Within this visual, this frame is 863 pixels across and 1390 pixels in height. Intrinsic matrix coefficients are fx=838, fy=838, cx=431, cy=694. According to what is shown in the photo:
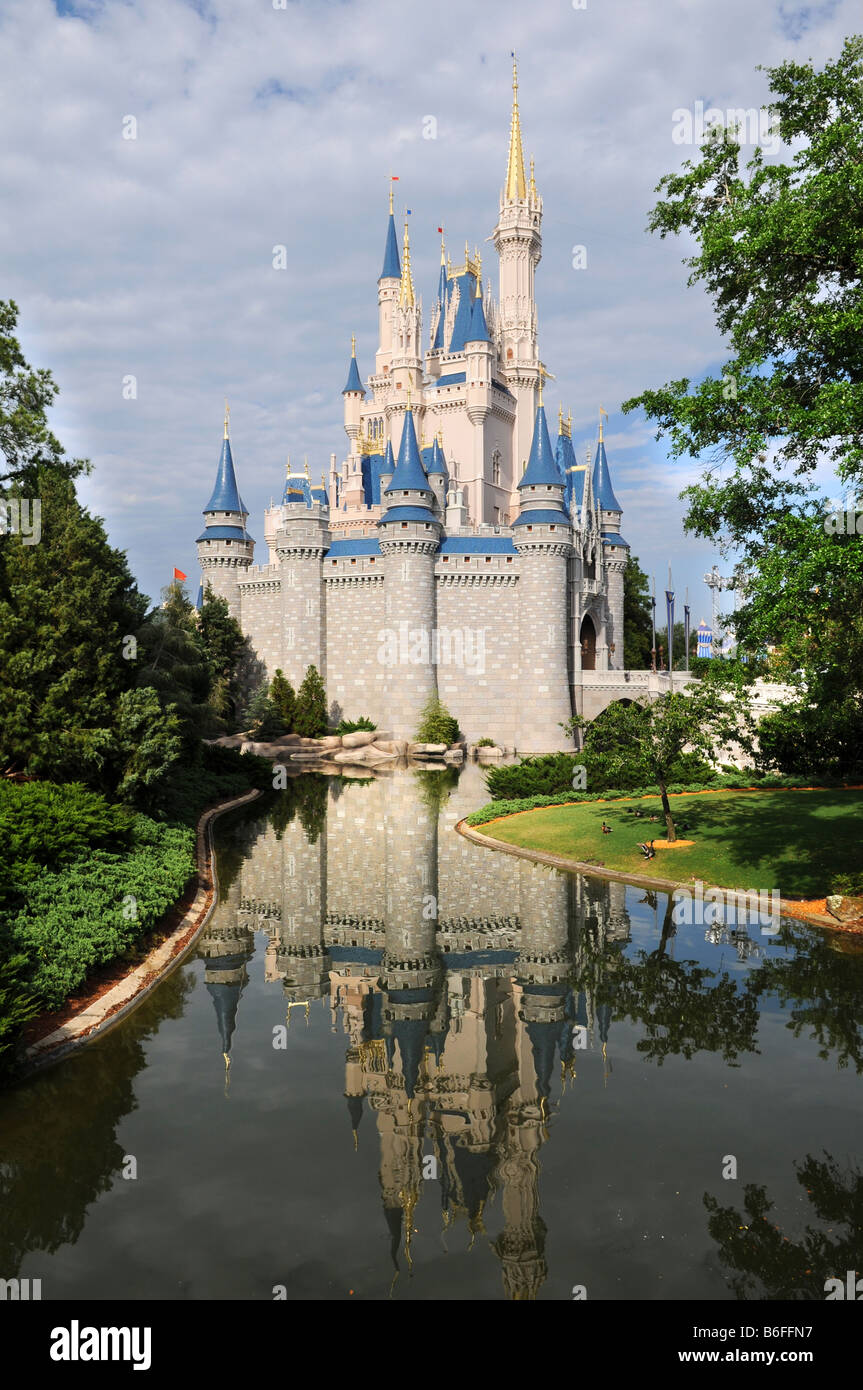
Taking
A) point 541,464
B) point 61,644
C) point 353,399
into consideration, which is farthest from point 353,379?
point 61,644

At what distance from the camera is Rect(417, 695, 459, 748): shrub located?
44562 mm

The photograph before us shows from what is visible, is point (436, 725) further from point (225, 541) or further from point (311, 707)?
point (225, 541)

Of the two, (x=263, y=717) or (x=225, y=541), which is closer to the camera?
(x=263, y=717)

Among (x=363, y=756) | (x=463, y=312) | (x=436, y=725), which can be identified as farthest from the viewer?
(x=463, y=312)

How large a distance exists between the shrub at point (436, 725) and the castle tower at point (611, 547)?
13876 millimetres

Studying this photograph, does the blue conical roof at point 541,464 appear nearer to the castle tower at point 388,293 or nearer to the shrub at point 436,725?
the shrub at point 436,725

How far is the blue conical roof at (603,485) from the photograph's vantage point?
2232 inches

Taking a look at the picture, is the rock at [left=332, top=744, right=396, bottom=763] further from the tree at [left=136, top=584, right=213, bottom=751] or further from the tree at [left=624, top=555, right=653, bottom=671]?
the tree at [left=624, top=555, right=653, bottom=671]

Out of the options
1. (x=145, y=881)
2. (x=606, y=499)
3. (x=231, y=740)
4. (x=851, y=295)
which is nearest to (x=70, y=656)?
(x=145, y=881)

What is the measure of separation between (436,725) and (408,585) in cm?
799

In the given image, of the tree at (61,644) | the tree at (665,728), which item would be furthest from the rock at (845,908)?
the tree at (61,644)

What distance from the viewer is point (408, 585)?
152 ft

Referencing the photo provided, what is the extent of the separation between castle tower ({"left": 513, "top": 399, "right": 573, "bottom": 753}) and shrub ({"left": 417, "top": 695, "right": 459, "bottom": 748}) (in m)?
3.93

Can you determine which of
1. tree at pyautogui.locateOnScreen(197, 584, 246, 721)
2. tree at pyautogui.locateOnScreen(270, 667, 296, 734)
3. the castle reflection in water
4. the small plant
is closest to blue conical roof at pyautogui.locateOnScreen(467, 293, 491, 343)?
tree at pyautogui.locateOnScreen(197, 584, 246, 721)
